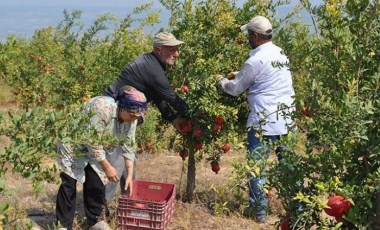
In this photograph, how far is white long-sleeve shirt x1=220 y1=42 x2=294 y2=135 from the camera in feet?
15.1

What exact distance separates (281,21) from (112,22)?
3.02 metres

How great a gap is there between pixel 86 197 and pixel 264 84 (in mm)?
1652

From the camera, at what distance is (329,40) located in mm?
2676

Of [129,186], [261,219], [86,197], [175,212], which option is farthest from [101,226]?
[261,219]

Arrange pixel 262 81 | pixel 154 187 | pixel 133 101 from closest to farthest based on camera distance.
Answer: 1. pixel 133 101
2. pixel 262 81
3. pixel 154 187

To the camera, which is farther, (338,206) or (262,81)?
(262,81)

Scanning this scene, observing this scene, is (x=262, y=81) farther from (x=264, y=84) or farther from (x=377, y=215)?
(x=377, y=215)

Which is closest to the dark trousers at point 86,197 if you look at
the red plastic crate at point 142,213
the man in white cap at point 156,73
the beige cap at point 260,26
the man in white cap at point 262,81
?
the red plastic crate at point 142,213

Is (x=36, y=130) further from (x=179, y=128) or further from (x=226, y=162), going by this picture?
(x=226, y=162)

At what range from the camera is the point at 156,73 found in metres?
4.57

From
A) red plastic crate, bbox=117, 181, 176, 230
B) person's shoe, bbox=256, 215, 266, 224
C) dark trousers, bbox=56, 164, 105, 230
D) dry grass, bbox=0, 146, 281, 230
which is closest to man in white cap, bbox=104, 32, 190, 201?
dark trousers, bbox=56, 164, 105, 230

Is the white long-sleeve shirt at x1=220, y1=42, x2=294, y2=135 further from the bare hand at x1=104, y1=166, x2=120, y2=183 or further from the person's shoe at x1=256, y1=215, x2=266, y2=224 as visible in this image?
the bare hand at x1=104, y1=166, x2=120, y2=183

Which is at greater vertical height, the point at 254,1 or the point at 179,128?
the point at 254,1

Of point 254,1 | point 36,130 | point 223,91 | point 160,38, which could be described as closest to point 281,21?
point 254,1
